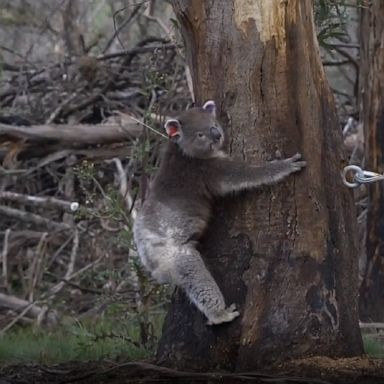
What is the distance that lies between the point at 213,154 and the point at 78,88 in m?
6.94

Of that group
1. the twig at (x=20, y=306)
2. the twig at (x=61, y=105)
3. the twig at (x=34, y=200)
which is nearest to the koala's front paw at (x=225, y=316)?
the twig at (x=20, y=306)

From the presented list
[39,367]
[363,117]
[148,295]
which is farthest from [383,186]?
[39,367]

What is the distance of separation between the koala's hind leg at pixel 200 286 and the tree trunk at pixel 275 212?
0.08 meters

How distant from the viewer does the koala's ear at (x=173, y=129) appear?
5.94 meters

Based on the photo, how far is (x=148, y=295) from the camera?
7871 millimetres

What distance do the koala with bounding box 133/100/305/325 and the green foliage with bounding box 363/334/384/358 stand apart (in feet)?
4.32

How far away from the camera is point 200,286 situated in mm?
5234

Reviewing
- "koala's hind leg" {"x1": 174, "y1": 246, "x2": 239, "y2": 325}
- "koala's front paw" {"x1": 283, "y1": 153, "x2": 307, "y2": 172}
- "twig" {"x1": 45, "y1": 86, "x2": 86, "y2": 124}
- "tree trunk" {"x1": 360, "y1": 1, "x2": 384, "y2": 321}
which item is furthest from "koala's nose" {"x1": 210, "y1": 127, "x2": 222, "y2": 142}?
"twig" {"x1": 45, "y1": 86, "x2": 86, "y2": 124}

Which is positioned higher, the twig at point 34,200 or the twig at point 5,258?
the twig at point 34,200

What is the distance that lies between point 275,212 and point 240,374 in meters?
0.91

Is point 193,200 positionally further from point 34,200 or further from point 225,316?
point 34,200

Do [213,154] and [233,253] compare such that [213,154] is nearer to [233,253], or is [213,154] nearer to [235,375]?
[233,253]

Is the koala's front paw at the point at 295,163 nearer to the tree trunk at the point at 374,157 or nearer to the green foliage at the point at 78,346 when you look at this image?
the green foliage at the point at 78,346

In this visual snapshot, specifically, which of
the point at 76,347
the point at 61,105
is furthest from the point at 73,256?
the point at 76,347
